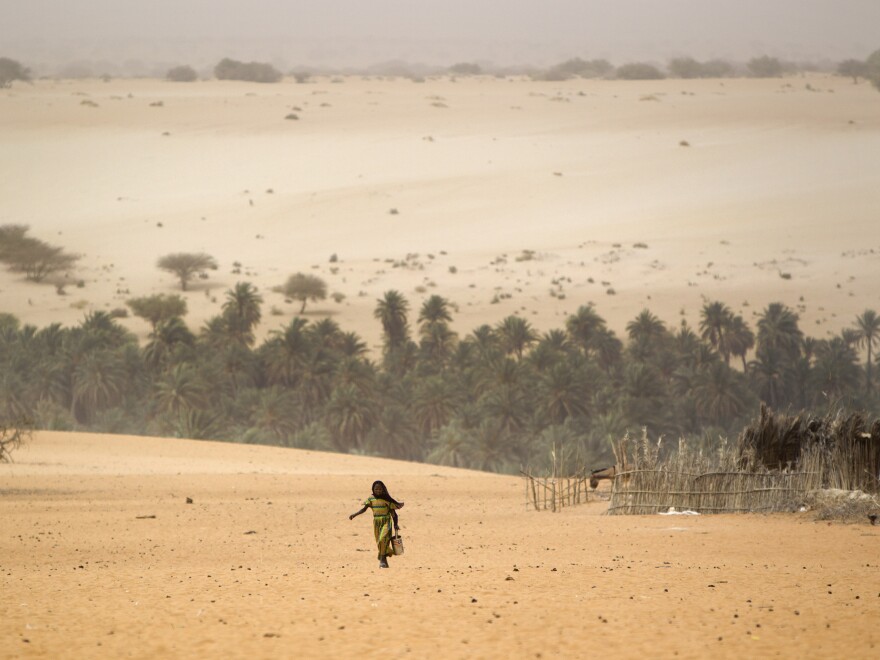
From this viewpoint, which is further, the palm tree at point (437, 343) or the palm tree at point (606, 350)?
the palm tree at point (437, 343)

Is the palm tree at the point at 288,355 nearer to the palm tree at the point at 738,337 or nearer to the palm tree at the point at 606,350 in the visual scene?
the palm tree at the point at 606,350

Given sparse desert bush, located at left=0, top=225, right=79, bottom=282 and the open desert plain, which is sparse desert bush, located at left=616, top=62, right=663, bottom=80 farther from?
sparse desert bush, located at left=0, top=225, right=79, bottom=282

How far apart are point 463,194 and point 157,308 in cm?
3580

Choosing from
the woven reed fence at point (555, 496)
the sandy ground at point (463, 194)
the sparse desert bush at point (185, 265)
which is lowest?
the woven reed fence at point (555, 496)

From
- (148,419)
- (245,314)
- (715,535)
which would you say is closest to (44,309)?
(245,314)

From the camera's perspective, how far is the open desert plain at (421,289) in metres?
11.0

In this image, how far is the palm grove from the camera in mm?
52375

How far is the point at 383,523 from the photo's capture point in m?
13.7

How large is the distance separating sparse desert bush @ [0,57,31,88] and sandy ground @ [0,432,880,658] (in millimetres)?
110099

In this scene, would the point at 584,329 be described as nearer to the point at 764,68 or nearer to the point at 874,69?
the point at 874,69

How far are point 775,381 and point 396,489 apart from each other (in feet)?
111

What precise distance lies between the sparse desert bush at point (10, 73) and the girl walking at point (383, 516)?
120997mm

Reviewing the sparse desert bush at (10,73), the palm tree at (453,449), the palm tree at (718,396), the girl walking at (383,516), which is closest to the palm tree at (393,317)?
the palm tree at (453,449)

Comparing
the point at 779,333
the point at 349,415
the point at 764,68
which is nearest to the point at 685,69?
the point at 764,68
